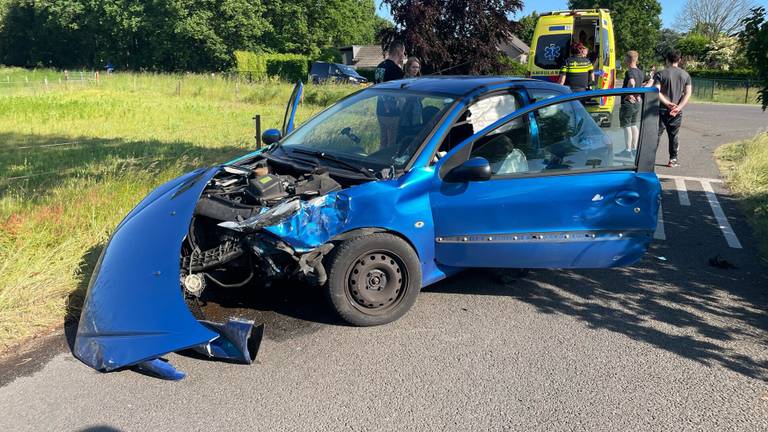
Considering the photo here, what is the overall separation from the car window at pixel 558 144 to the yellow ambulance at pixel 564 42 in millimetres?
10408

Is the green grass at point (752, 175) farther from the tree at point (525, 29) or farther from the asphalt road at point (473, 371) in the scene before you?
the tree at point (525, 29)

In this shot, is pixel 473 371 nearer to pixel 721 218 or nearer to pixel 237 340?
pixel 237 340

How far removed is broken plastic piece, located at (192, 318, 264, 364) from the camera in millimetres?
3494

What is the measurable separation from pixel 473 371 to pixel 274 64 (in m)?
44.9

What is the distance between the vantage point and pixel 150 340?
333cm

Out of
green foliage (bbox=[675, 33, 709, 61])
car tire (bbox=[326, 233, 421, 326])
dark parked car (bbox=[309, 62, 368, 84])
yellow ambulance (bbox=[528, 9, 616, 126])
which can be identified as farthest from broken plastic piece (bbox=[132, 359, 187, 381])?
green foliage (bbox=[675, 33, 709, 61])

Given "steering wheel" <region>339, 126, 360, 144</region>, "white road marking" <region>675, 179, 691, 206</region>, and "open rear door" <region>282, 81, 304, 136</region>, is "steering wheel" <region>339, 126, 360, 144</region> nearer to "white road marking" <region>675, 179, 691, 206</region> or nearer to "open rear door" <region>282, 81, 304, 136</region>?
"open rear door" <region>282, 81, 304, 136</region>

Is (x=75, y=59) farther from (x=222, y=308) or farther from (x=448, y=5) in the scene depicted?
(x=222, y=308)

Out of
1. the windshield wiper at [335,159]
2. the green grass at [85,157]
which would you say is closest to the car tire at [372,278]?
the windshield wiper at [335,159]

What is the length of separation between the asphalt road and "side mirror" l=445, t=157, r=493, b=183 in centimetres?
106

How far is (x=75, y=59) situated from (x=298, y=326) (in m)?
68.2

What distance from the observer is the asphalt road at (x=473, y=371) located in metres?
3.23

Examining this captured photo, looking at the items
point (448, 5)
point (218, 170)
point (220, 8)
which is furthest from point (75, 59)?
point (218, 170)

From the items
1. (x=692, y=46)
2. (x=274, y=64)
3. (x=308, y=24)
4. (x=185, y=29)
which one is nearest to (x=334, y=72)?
(x=274, y=64)
